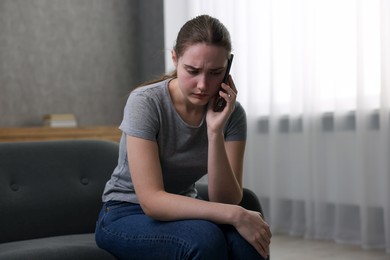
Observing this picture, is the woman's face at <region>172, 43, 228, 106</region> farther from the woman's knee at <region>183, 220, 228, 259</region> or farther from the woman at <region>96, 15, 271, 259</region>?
the woman's knee at <region>183, 220, 228, 259</region>

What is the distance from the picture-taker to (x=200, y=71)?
5.31 feet

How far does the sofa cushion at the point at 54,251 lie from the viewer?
5.08ft

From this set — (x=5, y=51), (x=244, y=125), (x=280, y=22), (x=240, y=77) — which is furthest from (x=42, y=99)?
(x=244, y=125)

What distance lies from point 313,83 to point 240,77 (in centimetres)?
66

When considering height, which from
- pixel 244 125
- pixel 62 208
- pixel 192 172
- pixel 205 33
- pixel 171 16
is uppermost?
pixel 171 16

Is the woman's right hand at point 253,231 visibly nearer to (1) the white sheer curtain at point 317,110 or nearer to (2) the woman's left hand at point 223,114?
(2) the woman's left hand at point 223,114

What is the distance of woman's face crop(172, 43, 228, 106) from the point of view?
161cm

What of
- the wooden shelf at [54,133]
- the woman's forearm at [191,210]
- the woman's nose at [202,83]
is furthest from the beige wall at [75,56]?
the woman's forearm at [191,210]

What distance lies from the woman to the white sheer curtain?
5.65 feet

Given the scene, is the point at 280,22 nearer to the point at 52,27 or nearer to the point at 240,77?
the point at 240,77

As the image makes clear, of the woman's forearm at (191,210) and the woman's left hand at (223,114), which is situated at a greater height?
the woman's left hand at (223,114)

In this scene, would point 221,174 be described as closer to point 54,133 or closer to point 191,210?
point 191,210

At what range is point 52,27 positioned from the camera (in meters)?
4.46

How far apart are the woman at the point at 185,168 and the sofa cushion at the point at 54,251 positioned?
0.14 feet
